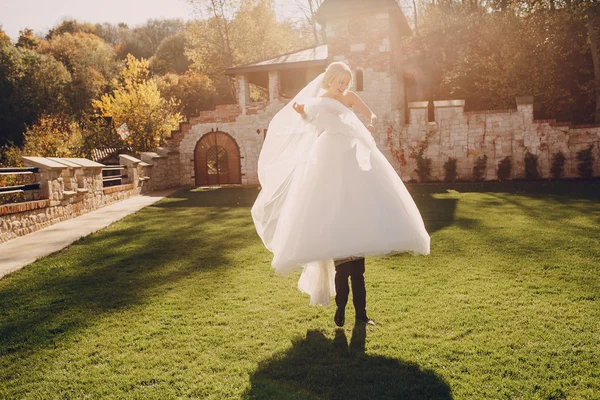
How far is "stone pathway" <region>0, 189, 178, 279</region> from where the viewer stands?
639 cm

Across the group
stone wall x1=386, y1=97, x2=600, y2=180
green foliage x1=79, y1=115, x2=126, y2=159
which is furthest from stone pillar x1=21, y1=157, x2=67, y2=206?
green foliage x1=79, y1=115, x2=126, y2=159

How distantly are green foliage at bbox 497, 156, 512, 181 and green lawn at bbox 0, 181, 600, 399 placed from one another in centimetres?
952

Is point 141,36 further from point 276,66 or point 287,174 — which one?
point 287,174

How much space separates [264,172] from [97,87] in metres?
38.3

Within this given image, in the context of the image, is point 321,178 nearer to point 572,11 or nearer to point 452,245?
point 452,245

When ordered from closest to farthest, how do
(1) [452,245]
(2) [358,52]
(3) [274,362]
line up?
(3) [274,362] < (1) [452,245] < (2) [358,52]

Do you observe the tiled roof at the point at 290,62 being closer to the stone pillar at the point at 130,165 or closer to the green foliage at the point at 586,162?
the stone pillar at the point at 130,165

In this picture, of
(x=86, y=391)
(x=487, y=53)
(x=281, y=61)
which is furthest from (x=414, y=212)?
(x=487, y=53)

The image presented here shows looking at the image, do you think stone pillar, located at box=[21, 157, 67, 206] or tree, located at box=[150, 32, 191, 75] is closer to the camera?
stone pillar, located at box=[21, 157, 67, 206]

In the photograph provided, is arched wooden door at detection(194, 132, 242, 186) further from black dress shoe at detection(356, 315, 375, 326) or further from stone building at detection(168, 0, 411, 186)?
black dress shoe at detection(356, 315, 375, 326)

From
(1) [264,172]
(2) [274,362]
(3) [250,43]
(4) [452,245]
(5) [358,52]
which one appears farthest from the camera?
(3) [250,43]

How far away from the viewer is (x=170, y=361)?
336 cm

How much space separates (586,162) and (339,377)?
1635cm

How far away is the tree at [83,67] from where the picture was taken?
117 feet
